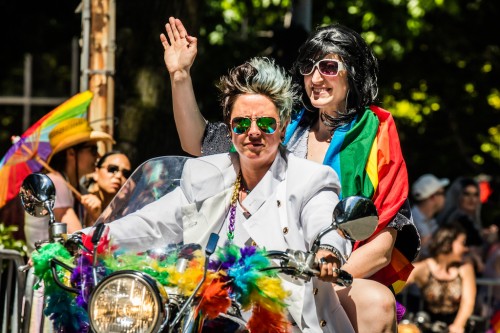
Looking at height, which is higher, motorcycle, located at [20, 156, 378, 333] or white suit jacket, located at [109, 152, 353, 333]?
white suit jacket, located at [109, 152, 353, 333]

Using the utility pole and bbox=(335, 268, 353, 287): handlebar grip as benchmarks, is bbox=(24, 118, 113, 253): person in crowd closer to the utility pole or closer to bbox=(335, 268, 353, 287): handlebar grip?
the utility pole

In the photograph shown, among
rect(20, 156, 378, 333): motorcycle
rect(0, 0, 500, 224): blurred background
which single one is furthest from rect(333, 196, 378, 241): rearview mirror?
rect(0, 0, 500, 224): blurred background

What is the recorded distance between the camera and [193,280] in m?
3.96

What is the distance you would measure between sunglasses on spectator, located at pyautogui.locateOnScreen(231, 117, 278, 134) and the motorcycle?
0.56 meters

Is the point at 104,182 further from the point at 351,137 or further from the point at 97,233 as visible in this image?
the point at 97,233

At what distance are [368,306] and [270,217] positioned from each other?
2.06 ft

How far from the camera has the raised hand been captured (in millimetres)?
5625

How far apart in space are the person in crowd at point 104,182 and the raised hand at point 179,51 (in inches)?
90.9

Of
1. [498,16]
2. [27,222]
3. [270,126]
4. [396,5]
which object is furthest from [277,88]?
[498,16]

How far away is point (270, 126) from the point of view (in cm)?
465

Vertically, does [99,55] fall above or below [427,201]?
above

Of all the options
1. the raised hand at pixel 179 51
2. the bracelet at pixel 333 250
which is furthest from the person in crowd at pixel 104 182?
the bracelet at pixel 333 250

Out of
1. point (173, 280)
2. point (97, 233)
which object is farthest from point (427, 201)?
point (173, 280)

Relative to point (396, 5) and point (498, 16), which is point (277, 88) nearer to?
point (396, 5)
